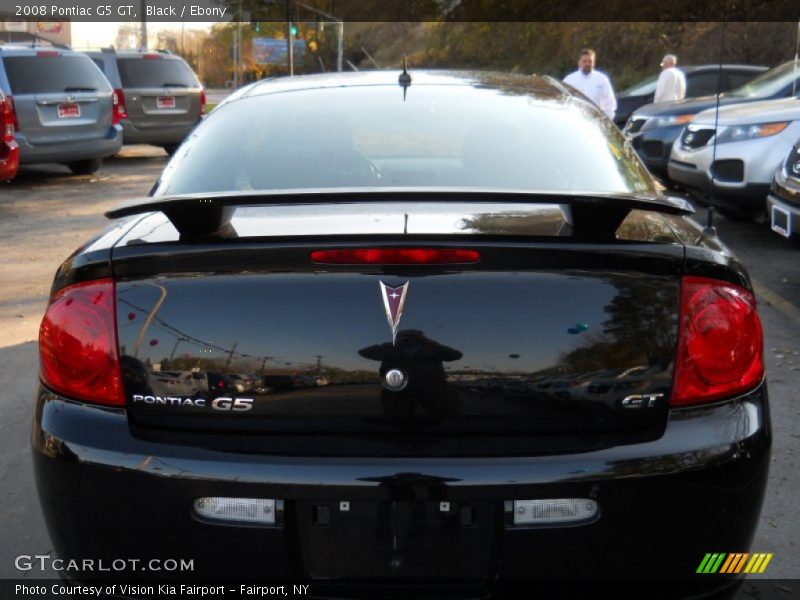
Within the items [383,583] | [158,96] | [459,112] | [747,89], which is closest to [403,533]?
[383,583]

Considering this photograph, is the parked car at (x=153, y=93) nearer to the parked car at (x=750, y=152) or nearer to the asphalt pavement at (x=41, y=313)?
the asphalt pavement at (x=41, y=313)

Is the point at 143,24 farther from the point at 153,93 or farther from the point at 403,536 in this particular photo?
the point at 403,536

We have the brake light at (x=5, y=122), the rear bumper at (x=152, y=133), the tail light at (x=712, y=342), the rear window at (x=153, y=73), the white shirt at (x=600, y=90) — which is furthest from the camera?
the rear window at (x=153, y=73)

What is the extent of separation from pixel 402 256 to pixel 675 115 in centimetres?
1161

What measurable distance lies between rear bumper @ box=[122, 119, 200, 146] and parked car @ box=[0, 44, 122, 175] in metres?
1.68

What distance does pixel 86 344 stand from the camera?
244 cm

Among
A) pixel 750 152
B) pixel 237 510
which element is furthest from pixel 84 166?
pixel 237 510

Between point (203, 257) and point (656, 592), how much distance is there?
1284mm

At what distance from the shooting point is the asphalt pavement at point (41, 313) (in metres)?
3.71

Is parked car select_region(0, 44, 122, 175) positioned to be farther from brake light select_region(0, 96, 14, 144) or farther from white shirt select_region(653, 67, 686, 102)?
white shirt select_region(653, 67, 686, 102)

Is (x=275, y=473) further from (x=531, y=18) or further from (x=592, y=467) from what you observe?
(x=531, y=18)

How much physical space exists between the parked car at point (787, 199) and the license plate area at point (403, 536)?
223 inches

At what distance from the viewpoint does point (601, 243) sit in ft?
7.84

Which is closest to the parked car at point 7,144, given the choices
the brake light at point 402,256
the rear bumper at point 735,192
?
the rear bumper at point 735,192
